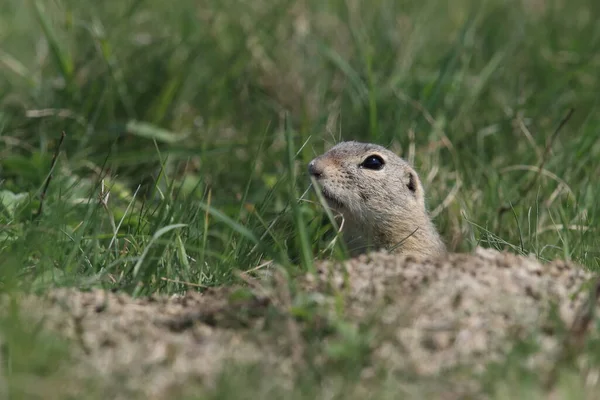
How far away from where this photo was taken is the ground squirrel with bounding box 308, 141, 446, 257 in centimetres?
515

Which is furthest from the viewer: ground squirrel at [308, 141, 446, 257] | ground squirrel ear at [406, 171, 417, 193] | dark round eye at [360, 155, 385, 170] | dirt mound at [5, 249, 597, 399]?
ground squirrel ear at [406, 171, 417, 193]

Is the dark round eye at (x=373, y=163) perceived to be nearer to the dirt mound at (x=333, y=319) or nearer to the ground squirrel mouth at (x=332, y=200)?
the ground squirrel mouth at (x=332, y=200)

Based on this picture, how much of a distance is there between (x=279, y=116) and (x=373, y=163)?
65.4 inches

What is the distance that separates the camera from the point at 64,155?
5.85 m

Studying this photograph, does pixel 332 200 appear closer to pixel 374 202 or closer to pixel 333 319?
pixel 374 202

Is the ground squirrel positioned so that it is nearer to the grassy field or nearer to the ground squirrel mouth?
the ground squirrel mouth

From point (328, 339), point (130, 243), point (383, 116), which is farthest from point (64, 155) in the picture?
point (328, 339)

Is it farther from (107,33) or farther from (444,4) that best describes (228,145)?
(444,4)

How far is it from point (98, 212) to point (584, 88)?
3904 millimetres

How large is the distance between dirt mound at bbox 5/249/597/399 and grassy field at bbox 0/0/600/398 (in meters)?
0.80

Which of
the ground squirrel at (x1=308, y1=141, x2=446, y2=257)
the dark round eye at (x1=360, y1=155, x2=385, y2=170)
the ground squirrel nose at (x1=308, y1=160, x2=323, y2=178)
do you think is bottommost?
the ground squirrel at (x1=308, y1=141, x2=446, y2=257)

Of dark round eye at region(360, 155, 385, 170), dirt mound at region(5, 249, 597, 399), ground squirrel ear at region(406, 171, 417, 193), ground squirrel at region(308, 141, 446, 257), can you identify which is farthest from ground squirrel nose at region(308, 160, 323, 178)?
dirt mound at region(5, 249, 597, 399)

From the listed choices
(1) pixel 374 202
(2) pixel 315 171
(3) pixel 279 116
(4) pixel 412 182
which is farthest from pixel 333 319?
(3) pixel 279 116

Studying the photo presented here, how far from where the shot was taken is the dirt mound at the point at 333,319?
2998mm
